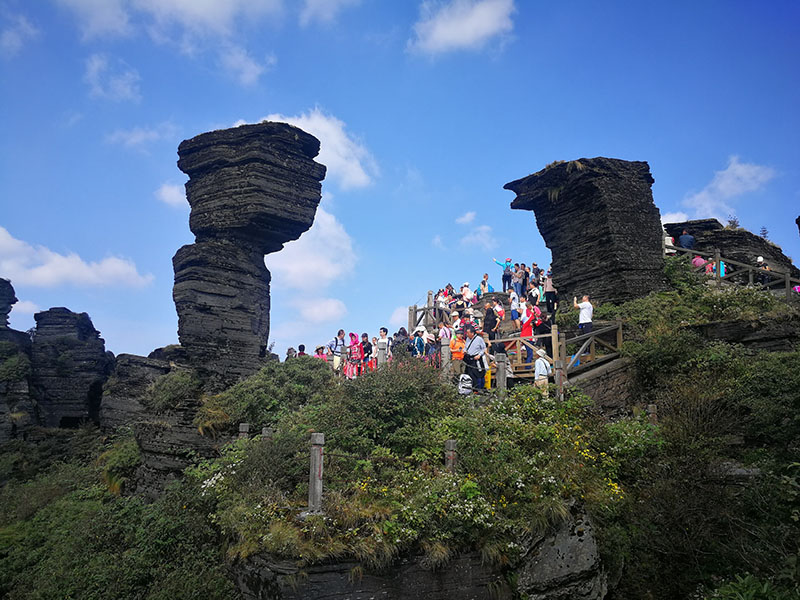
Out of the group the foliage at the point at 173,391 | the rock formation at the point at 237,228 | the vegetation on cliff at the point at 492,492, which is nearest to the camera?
the vegetation on cliff at the point at 492,492

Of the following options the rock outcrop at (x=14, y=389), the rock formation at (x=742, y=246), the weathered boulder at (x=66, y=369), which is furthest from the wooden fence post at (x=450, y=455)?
the weathered boulder at (x=66, y=369)

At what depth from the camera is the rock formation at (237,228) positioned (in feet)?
64.1

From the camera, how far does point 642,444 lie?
10.6 metres

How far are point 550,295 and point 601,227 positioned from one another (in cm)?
349

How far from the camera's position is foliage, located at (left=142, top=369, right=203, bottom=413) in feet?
55.4

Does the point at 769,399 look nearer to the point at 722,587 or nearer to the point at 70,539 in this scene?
the point at 722,587

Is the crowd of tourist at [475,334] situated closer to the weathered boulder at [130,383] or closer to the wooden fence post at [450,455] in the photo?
the wooden fence post at [450,455]

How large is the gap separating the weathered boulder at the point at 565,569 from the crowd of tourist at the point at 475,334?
446 centimetres

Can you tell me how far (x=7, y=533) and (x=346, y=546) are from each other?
481 inches

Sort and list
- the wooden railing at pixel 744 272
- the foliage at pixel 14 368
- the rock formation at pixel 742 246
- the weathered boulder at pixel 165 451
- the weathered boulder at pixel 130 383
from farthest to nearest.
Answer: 1. the rock formation at pixel 742 246
2. the foliage at pixel 14 368
3. the weathered boulder at pixel 130 383
4. the wooden railing at pixel 744 272
5. the weathered boulder at pixel 165 451

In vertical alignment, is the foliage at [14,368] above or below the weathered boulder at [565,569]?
above

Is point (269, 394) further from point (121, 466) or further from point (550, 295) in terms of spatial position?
point (550, 295)

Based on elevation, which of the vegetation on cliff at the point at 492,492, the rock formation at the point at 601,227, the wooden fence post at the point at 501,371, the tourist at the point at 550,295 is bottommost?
the vegetation on cliff at the point at 492,492

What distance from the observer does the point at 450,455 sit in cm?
955
